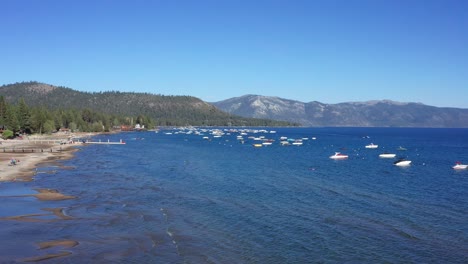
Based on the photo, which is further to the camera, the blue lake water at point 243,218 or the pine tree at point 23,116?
the pine tree at point 23,116

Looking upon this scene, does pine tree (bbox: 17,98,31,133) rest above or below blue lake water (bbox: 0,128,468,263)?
above

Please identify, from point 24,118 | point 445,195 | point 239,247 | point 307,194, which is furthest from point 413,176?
point 24,118

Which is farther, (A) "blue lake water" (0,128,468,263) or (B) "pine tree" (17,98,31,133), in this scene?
(B) "pine tree" (17,98,31,133)

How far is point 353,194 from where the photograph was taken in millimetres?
56219

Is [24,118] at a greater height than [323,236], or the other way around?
[24,118]

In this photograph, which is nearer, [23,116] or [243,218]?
[243,218]

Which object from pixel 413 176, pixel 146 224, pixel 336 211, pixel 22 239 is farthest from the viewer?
pixel 413 176

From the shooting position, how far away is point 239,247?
108 feet

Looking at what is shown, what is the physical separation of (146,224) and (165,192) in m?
17.1

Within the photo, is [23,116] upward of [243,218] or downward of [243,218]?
upward

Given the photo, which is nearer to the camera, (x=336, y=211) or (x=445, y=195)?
(x=336, y=211)

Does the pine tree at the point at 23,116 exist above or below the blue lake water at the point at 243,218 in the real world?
above

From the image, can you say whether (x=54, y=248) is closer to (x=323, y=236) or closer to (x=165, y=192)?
(x=323, y=236)

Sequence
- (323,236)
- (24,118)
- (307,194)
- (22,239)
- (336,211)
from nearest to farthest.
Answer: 1. (22,239)
2. (323,236)
3. (336,211)
4. (307,194)
5. (24,118)
